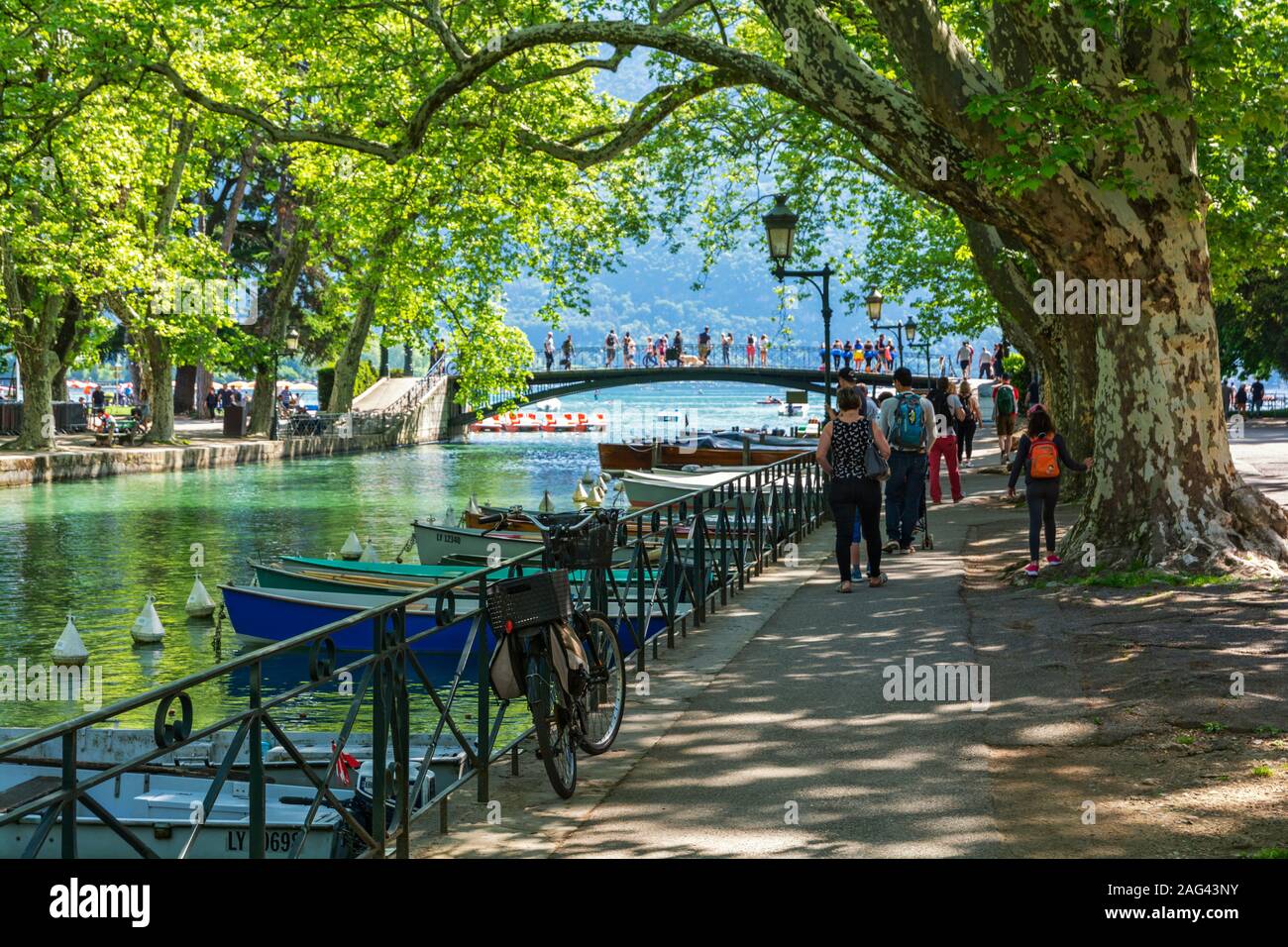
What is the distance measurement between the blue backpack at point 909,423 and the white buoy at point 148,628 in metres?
8.68

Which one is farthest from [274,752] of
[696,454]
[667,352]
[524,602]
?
[667,352]

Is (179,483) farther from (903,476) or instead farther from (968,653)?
(968,653)

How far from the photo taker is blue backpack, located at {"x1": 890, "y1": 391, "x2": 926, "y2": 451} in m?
16.4

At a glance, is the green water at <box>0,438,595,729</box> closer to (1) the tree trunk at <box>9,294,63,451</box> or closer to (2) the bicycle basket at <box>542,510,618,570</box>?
(2) the bicycle basket at <box>542,510,618,570</box>

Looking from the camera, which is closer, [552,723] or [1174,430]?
[552,723]

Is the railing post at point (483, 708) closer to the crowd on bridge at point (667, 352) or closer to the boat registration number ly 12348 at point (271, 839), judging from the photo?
the boat registration number ly 12348 at point (271, 839)

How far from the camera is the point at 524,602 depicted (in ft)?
22.9

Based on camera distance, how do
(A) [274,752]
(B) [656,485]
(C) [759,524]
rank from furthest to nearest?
(B) [656,485], (C) [759,524], (A) [274,752]

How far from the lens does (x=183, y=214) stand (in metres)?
44.9

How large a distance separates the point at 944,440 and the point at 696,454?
49.3 feet

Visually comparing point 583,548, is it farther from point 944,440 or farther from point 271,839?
point 944,440

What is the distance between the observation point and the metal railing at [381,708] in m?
4.15

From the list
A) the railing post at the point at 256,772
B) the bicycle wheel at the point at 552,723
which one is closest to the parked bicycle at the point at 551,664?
the bicycle wheel at the point at 552,723
